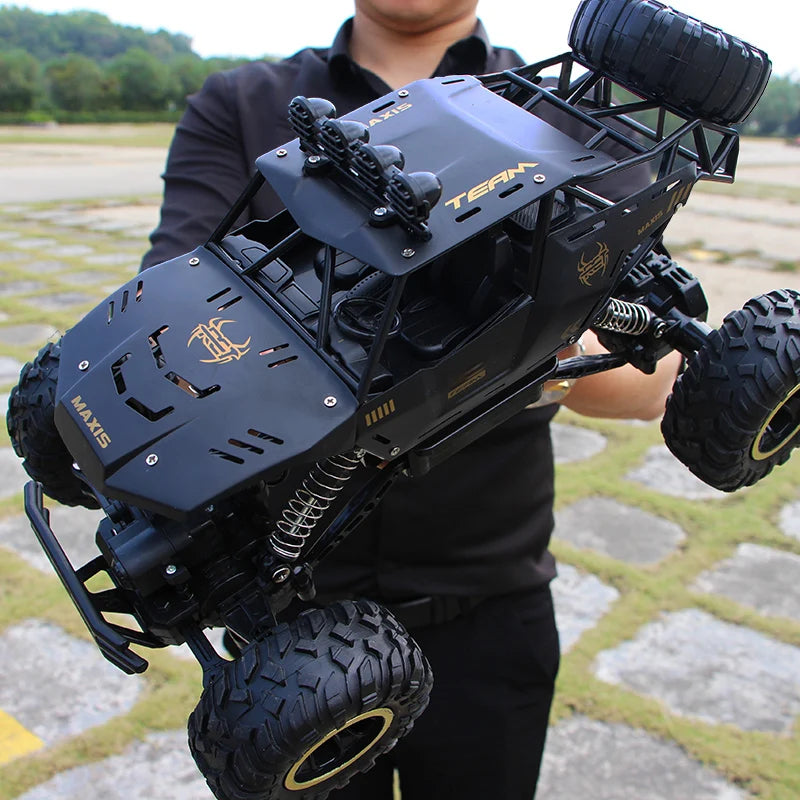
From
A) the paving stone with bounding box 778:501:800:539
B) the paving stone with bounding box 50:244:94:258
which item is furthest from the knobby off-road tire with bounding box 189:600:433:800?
the paving stone with bounding box 50:244:94:258

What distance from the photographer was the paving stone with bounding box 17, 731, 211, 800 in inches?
118

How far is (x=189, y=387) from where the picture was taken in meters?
1.34

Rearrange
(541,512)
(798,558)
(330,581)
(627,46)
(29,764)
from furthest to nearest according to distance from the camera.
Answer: (798,558)
(29,764)
(541,512)
(330,581)
(627,46)

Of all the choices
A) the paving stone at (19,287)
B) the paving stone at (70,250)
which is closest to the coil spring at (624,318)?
the paving stone at (19,287)

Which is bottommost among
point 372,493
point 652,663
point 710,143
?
point 652,663

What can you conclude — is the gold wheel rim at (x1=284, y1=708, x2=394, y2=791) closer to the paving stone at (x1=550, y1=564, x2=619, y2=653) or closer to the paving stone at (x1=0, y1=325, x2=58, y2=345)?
the paving stone at (x1=550, y1=564, x2=619, y2=653)

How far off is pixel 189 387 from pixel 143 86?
52897 mm

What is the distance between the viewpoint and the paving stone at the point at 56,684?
3270 mm

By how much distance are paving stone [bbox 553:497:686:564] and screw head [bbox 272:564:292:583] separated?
312cm

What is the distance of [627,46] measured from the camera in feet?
5.09

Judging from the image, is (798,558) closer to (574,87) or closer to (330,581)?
(330,581)

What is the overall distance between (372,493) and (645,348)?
67 cm

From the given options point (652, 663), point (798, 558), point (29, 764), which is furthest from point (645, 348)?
point (798, 558)

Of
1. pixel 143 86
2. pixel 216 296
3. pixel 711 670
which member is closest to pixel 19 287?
pixel 711 670
